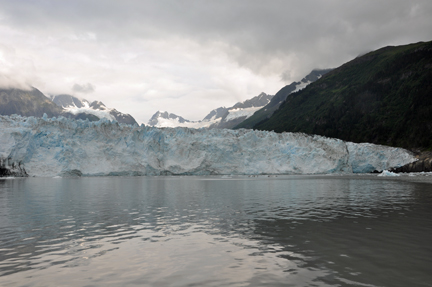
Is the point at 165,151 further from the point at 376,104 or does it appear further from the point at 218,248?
the point at 376,104

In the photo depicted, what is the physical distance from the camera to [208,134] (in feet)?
204

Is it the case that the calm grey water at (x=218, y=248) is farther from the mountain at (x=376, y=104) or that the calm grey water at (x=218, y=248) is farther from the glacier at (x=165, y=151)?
the mountain at (x=376, y=104)

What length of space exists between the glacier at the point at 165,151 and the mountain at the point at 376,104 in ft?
113

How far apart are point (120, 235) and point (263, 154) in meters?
52.9

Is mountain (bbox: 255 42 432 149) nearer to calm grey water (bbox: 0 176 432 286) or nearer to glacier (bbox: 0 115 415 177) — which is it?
glacier (bbox: 0 115 415 177)

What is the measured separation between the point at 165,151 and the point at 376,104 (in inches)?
3612

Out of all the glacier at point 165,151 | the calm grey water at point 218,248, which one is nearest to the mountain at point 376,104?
the glacier at point 165,151

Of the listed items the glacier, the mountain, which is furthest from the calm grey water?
the mountain

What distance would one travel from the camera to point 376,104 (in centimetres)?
11506

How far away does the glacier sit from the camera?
170ft

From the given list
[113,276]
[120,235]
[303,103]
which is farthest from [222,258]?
[303,103]

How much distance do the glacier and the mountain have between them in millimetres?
34362

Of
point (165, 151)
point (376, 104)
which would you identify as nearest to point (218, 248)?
point (165, 151)

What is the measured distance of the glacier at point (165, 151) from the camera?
2042 inches
